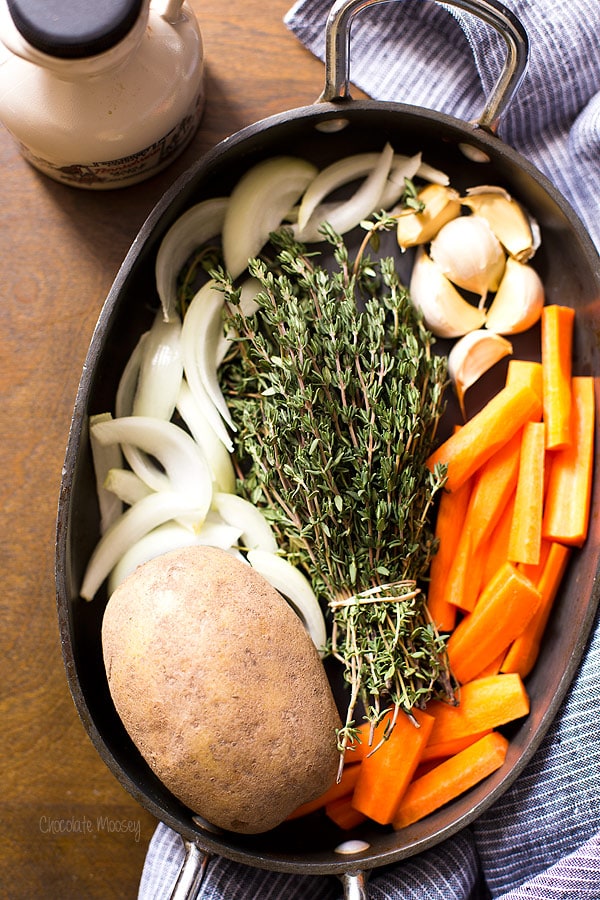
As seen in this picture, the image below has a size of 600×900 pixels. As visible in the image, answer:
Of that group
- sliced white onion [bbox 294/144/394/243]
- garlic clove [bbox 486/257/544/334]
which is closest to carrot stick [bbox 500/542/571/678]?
garlic clove [bbox 486/257/544/334]

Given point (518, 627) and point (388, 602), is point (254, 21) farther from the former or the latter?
point (518, 627)

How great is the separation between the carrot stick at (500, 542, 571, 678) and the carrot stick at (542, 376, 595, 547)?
3 centimetres

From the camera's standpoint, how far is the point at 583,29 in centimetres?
124

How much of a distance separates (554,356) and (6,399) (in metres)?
0.87

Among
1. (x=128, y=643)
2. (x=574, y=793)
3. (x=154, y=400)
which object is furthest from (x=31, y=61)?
(x=574, y=793)

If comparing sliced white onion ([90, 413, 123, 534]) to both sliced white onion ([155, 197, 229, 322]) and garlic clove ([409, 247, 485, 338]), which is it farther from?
garlic clove ([409, 247, 485, 338])

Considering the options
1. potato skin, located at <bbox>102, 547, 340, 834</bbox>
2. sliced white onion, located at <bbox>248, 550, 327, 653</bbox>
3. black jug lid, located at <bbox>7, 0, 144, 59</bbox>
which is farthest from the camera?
sliced white onion, located at <bbox>248, 550, 327, 653</bbox>

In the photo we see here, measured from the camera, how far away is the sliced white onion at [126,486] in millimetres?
1175

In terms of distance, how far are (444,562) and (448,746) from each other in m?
0.29

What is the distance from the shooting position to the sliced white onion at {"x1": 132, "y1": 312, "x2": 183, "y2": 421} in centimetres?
121

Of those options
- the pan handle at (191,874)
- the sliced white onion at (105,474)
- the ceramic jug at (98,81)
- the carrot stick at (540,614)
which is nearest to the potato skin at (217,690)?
the pan handle at (191,874)

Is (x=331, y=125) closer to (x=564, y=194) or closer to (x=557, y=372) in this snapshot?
(x=564, y=194)

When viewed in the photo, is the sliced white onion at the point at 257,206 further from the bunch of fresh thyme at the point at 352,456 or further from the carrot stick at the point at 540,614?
the carrot stick at the point at 540,614

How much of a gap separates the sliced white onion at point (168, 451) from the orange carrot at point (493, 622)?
45 centimetres
